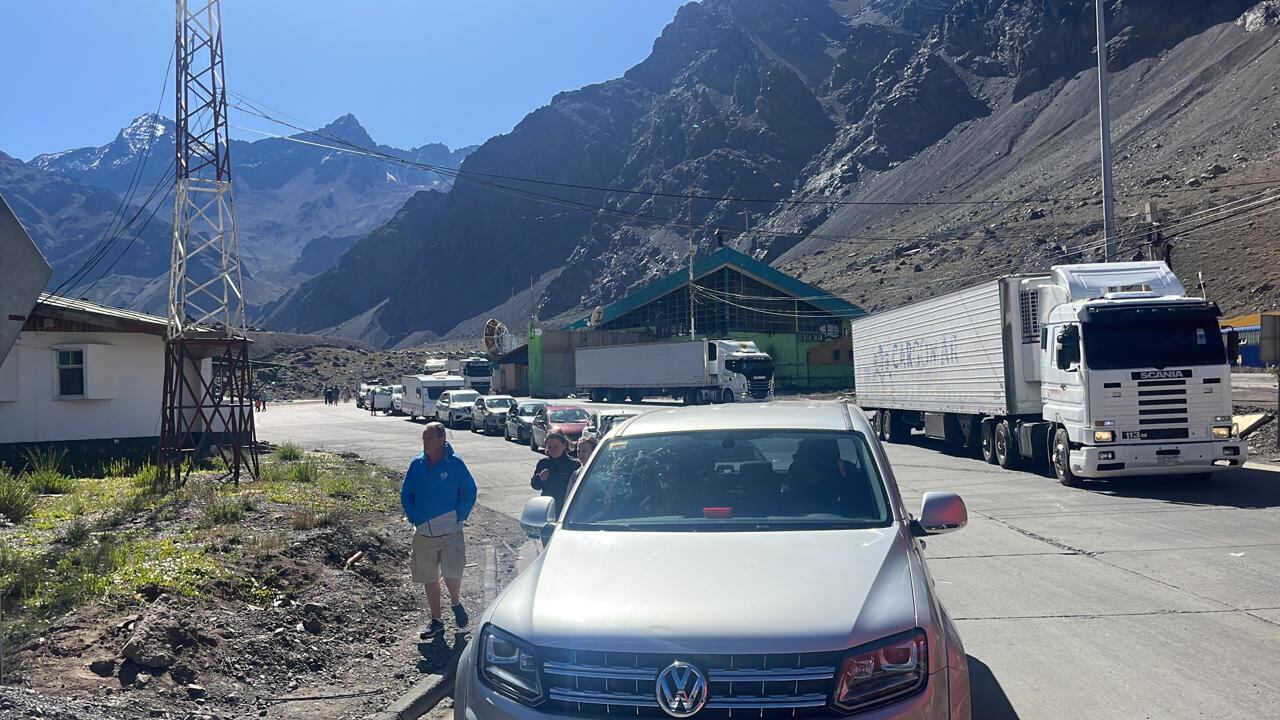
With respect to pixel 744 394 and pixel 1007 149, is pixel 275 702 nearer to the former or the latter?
pixel 744 394

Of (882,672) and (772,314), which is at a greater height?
(772,314)

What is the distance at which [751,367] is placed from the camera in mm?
49562

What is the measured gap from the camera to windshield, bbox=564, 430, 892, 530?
15.5ft

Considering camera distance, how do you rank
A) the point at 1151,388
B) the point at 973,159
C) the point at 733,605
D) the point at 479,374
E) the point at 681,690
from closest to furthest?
the point at 681,690 < the point at 733,605 < the point at 1151,388 < the point at 479,374 < the point at 973,159

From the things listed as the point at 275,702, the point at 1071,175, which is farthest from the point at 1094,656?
the point at 1071,175

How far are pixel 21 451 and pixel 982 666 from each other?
19.7m

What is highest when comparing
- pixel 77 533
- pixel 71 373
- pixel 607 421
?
pixel 71 373

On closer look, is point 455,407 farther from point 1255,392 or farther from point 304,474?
point 1255,392

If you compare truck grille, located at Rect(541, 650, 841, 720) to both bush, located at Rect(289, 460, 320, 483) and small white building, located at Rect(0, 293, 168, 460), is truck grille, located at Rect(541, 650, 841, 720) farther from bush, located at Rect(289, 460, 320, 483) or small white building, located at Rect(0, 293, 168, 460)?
small white building, located at Rect(0, 293, 168, 460)

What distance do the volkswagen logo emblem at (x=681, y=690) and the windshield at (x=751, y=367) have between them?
46.4 meters

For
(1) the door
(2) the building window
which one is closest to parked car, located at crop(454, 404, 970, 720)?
(1) the door

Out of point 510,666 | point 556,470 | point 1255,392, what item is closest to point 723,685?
point 510,666

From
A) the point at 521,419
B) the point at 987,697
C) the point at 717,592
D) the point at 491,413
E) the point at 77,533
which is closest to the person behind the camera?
the point at 717,592

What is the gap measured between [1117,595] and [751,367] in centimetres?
4131
